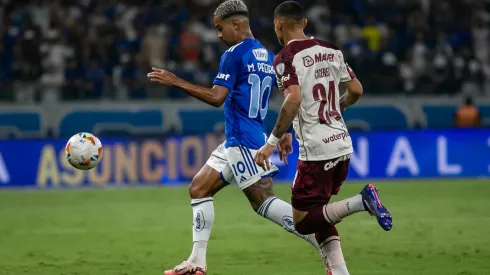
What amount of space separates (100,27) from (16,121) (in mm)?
2952

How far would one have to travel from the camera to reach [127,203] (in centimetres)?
1531

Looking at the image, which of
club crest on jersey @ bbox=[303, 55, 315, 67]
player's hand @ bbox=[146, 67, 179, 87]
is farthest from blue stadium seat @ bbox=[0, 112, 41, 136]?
club crest on jersey @ bbox=[303, 55, 315, 67]

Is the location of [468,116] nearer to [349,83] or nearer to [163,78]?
[349,83]

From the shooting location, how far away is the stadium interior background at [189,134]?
10.1m

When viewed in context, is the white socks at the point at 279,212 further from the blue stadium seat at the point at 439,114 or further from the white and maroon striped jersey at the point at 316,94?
the blue stadium seat at the point at 439,114

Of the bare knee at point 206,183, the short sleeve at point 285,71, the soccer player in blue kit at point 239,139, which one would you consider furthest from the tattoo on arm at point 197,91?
the short sleeve at point 285,71

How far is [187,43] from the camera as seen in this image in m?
21.3

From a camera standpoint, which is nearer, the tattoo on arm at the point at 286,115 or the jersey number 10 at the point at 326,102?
the tattoo on arm at the point at 286,115

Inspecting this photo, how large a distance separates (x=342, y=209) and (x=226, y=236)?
4.72m

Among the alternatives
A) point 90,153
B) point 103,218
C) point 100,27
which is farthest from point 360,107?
point 90,153

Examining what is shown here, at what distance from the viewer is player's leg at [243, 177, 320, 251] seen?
7.87 meters

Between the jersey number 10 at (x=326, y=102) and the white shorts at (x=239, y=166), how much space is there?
44.6 inches

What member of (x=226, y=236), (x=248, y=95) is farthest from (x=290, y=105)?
(x=226, y=236)

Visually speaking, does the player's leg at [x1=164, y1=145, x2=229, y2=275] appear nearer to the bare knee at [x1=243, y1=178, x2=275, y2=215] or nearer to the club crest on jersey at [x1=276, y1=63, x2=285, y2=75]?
the bare knee at [x1=243, y1=178, x2=275, y2=215]
